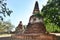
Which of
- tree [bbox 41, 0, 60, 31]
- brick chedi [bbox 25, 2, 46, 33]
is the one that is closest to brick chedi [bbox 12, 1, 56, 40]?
brick chedi [bbox 25, 2, 46, 33]

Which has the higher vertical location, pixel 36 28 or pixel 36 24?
pixel 36 24

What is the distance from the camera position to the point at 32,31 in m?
17.6

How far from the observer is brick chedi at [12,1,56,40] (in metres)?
16.6

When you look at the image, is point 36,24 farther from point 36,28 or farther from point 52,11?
point 52,11

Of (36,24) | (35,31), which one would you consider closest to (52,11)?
(36,24)

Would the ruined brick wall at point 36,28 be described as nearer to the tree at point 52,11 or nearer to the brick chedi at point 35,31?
the brick chedi at point 35,31

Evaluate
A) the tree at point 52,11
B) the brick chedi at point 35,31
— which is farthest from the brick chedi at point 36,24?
the tree at point 52,11

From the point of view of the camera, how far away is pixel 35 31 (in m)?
17.4

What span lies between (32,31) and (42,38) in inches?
55.1

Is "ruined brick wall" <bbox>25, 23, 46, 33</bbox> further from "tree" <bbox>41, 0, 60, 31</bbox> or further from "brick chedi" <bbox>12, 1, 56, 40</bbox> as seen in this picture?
"tree" <bbox>41, 0, 60, 31</bbox>

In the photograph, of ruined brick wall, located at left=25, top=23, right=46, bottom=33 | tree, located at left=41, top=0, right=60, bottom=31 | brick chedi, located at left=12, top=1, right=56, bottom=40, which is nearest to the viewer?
brick chedi, located at left=12, top=1, right=56, bottom=40

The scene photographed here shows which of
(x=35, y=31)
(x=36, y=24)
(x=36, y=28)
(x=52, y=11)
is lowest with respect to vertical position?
(x=35, y=31)

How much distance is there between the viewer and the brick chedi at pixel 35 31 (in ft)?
54.5

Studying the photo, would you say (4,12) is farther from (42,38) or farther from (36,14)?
(42,38)
